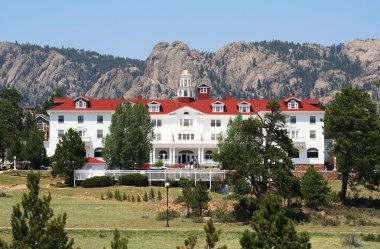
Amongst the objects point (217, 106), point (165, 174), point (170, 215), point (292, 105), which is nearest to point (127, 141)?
point (165, 174)

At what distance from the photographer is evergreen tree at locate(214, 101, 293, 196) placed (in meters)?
55.9

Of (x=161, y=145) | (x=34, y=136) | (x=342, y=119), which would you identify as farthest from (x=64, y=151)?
(x=342, y=119)

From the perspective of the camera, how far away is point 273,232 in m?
28.3

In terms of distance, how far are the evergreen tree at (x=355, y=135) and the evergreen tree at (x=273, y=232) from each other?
1340 inches

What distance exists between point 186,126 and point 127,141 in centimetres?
2076

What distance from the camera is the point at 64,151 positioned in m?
77.2

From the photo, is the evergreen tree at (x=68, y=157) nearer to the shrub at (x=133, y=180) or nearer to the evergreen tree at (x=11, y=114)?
the shrub at (x=133, y=180)

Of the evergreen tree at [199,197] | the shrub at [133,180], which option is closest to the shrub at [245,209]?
the evergreen tree at [199,197]

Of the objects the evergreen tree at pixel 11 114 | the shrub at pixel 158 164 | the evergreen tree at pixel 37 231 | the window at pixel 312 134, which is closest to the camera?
the evergreen tree at pixel 37 231

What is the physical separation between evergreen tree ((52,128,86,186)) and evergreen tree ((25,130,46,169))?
50.2 ft

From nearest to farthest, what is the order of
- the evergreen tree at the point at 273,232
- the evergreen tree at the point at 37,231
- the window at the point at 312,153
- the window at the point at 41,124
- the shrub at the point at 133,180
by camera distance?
the evergreen tree at the point at 37,231 < the evergreen tree at the point at 273,232 < the shrub at the point at 133,180 < the window at the point at 312,153 < the window at the point at 41,124

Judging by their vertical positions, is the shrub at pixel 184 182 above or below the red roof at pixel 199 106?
below

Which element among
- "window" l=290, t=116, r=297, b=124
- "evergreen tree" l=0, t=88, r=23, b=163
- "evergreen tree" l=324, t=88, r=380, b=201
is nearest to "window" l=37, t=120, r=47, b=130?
"evergreen tree" l=0, t=88, r=23, b=163

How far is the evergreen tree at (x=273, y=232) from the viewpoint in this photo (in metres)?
27.5
